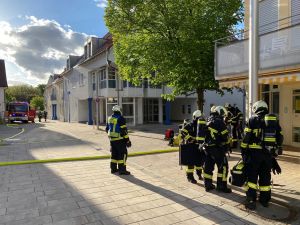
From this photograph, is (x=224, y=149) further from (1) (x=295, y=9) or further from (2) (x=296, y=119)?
(1) (x=295, y=9)

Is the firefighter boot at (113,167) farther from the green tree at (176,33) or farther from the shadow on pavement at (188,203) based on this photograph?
the green tree at (176,33)

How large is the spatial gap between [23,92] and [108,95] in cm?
7443

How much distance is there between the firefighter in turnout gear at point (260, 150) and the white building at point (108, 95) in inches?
724

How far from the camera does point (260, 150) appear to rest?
5254 millimetres

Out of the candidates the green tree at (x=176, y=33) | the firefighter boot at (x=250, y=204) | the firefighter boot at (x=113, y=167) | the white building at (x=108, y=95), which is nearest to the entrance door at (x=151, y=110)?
the white building at (x=108, y=95)

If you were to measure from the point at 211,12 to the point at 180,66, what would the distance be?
3041 millimetres

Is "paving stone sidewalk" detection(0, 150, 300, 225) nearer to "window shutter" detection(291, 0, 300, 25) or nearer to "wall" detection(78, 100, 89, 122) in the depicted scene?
"window shutter" detection(291, 0, 300, 25)

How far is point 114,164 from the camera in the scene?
8258 mm

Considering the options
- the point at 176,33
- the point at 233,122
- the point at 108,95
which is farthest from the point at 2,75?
the point at 233,122

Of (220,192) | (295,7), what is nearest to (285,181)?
(220,192)

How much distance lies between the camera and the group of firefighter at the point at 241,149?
17.1ft

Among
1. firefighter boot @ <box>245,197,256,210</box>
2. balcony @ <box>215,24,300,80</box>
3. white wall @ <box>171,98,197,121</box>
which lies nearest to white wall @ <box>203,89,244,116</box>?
white wall @ <box>171,98,197,121</box>

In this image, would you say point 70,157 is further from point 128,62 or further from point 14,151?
point 128,62

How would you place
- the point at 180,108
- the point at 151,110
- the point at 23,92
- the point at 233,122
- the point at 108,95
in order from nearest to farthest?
1. the point at 233,122
2. the point at 108,95
3. the point at 151,110
4. the point at 180,108
5. the point at 23,92
